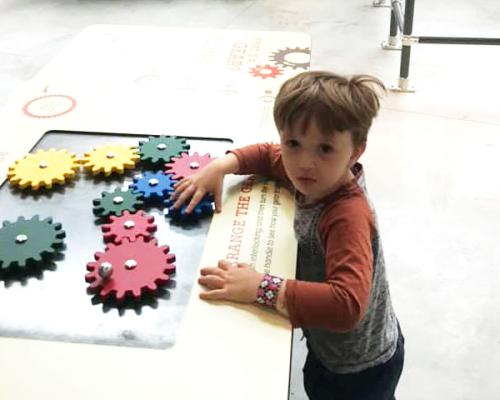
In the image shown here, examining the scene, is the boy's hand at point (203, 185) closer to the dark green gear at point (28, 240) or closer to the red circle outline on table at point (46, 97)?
the dark green gear at point (28, 240)

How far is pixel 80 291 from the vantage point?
2.48 ft

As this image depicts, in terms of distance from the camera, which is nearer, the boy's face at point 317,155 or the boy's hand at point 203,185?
the boy's face at point 317,155

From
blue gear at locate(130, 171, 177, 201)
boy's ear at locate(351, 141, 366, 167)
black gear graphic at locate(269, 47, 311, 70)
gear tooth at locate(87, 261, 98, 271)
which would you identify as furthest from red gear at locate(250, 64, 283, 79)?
gear tooth at locate(87, 261, 98, 271)

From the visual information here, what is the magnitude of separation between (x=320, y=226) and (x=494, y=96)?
5.90 ft

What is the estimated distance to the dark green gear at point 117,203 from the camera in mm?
883

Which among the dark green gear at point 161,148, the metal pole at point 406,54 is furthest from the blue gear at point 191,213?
the metal pole at point 406,54

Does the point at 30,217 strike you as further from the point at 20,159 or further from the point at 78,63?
the point at 78,63

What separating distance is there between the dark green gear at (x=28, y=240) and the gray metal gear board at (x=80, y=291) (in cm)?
2

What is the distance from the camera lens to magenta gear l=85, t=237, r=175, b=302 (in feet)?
2.44

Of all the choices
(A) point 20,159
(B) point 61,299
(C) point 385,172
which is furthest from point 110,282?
(C) point 385,172

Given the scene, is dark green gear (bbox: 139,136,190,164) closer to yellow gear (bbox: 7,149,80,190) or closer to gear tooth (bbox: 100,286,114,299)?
yellow gear (bbox: 7,149,80,190)

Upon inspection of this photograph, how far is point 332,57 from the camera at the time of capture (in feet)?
8.77

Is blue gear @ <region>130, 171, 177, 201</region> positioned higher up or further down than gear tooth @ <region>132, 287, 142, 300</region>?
higher up

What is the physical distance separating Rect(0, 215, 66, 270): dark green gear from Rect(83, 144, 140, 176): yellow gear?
0.48 feet
